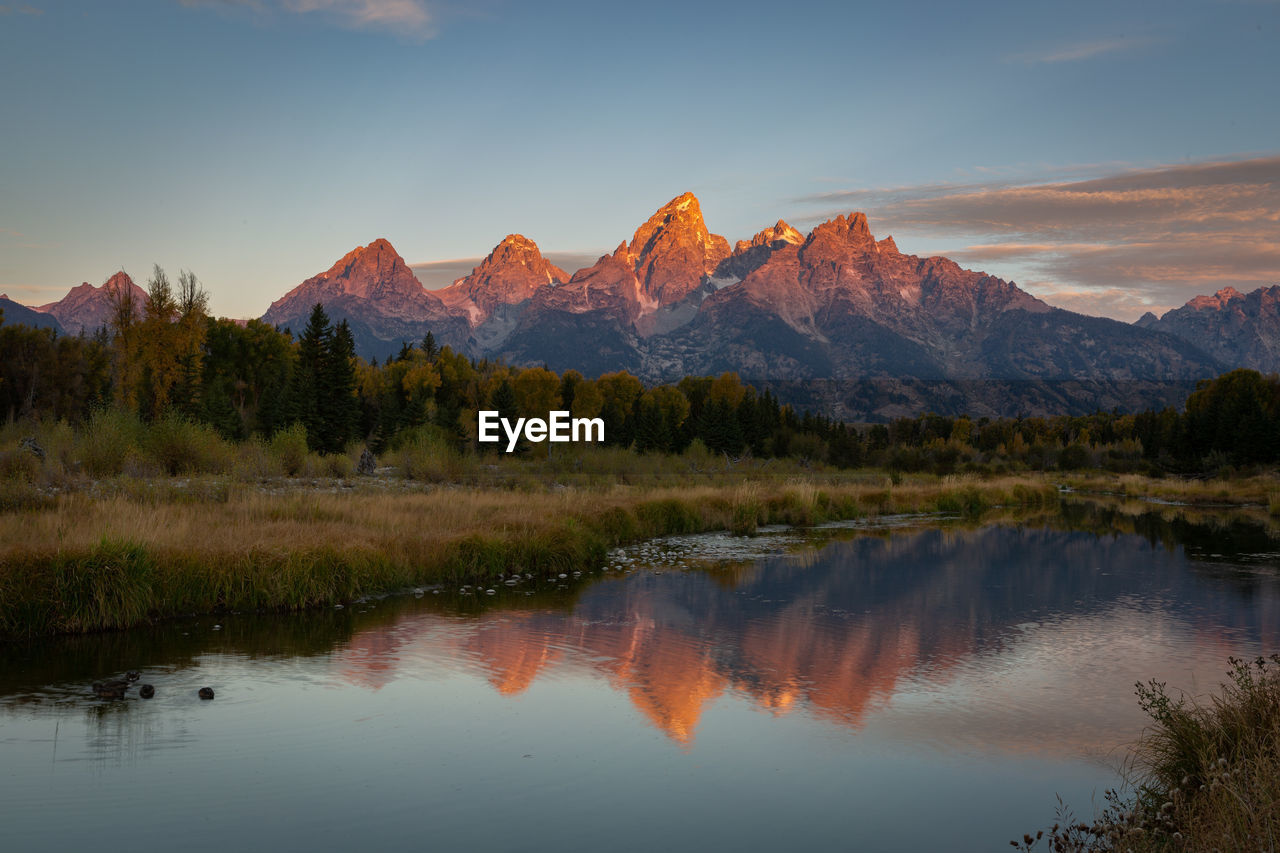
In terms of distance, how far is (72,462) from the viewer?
27.0m

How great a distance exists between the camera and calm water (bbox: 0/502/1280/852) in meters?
9.21

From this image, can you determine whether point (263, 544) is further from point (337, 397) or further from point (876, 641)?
point (337, 397)

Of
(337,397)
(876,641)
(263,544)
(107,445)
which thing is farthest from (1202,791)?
(337,397)

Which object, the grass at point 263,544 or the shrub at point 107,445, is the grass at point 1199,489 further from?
the shrub at point 107,445

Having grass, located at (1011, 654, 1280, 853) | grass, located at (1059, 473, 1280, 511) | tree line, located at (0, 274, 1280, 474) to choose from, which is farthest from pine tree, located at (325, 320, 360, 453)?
grass, located at (1059, 473, 1280, 511)

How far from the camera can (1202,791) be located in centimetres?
796

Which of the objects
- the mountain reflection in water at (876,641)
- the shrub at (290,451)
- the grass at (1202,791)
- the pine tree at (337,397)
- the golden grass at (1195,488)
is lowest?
the golden grass at (1195,488)

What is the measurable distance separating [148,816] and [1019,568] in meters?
26.8

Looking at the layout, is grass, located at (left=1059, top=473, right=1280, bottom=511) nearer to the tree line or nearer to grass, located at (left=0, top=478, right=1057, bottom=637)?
the tree line

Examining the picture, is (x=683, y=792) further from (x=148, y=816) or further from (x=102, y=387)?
(x=102, y=387)

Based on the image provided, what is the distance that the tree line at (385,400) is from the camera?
65938 millimetres

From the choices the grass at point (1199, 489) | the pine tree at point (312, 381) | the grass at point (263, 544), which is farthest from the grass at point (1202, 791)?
the pine tree at point (312, 381)

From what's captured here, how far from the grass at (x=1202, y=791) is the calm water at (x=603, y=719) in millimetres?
833

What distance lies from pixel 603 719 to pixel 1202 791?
24.4 ft
